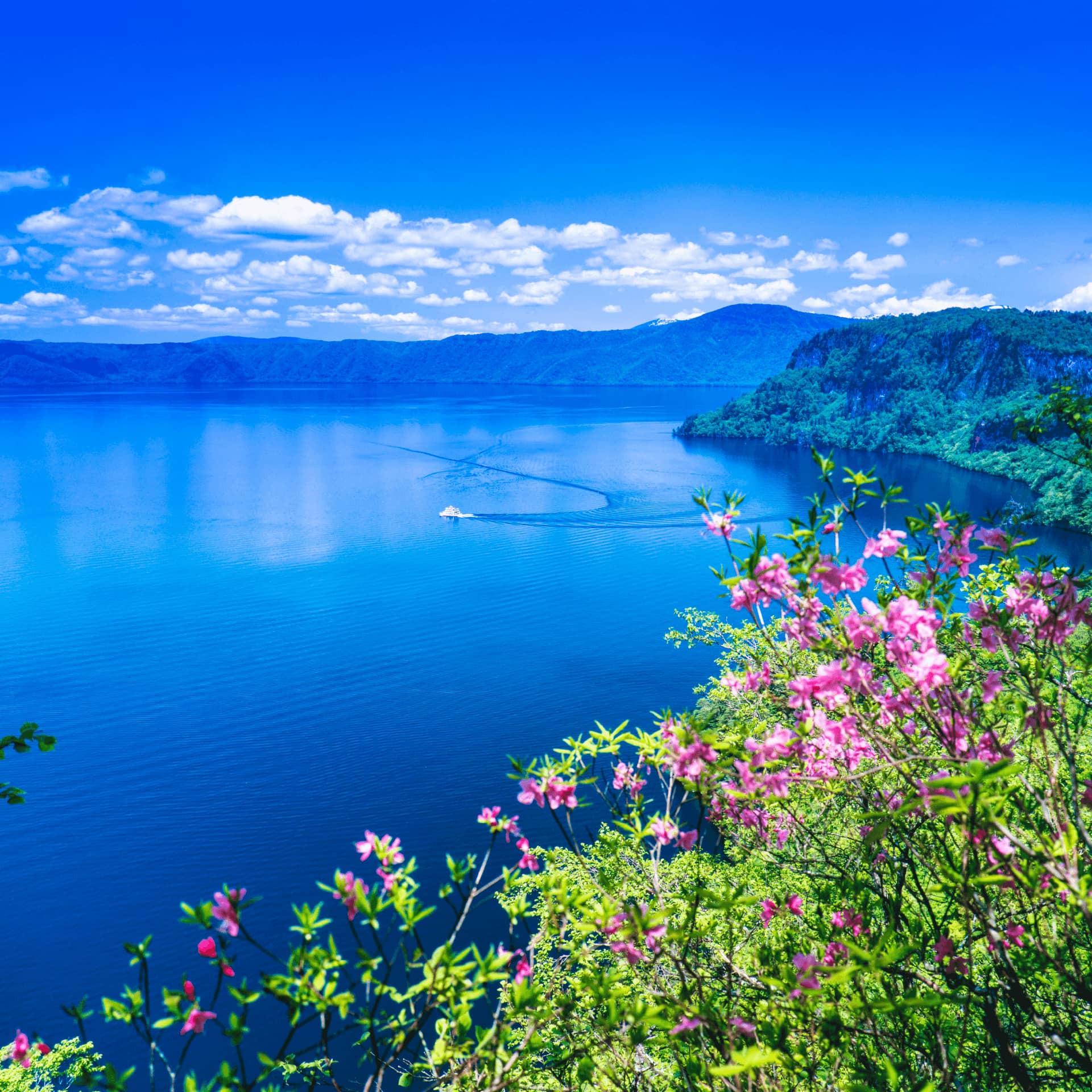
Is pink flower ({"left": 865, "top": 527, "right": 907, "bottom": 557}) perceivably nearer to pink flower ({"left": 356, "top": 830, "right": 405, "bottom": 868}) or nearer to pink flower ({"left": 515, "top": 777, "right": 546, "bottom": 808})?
pink flower ({"left": 515, "top": 777, "right": 546, "bottom": 808})

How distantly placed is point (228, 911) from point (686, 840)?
1912 millimetres

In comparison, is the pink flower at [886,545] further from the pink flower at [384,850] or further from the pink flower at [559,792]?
the pink flower at [384,850]

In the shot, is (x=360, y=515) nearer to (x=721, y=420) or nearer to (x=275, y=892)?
(x=275, y=892)

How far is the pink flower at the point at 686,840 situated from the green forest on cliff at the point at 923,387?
7275 centimetres

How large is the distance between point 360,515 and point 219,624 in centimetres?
1660

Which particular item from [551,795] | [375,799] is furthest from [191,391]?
[551,795]

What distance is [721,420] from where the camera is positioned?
9169 centimetres

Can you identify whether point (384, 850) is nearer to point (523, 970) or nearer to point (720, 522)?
point (523, 970)

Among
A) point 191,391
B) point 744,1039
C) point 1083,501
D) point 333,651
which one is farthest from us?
point 191,391

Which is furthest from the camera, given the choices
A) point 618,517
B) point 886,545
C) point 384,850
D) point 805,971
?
point 618,517

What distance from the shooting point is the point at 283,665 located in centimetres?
2288

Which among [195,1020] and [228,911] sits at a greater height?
[228,911]

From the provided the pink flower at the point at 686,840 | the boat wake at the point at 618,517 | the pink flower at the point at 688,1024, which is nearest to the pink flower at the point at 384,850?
the pink flower at the point at 688,1024

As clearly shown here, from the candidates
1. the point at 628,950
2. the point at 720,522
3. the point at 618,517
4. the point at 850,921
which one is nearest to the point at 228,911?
the point at 628,950
